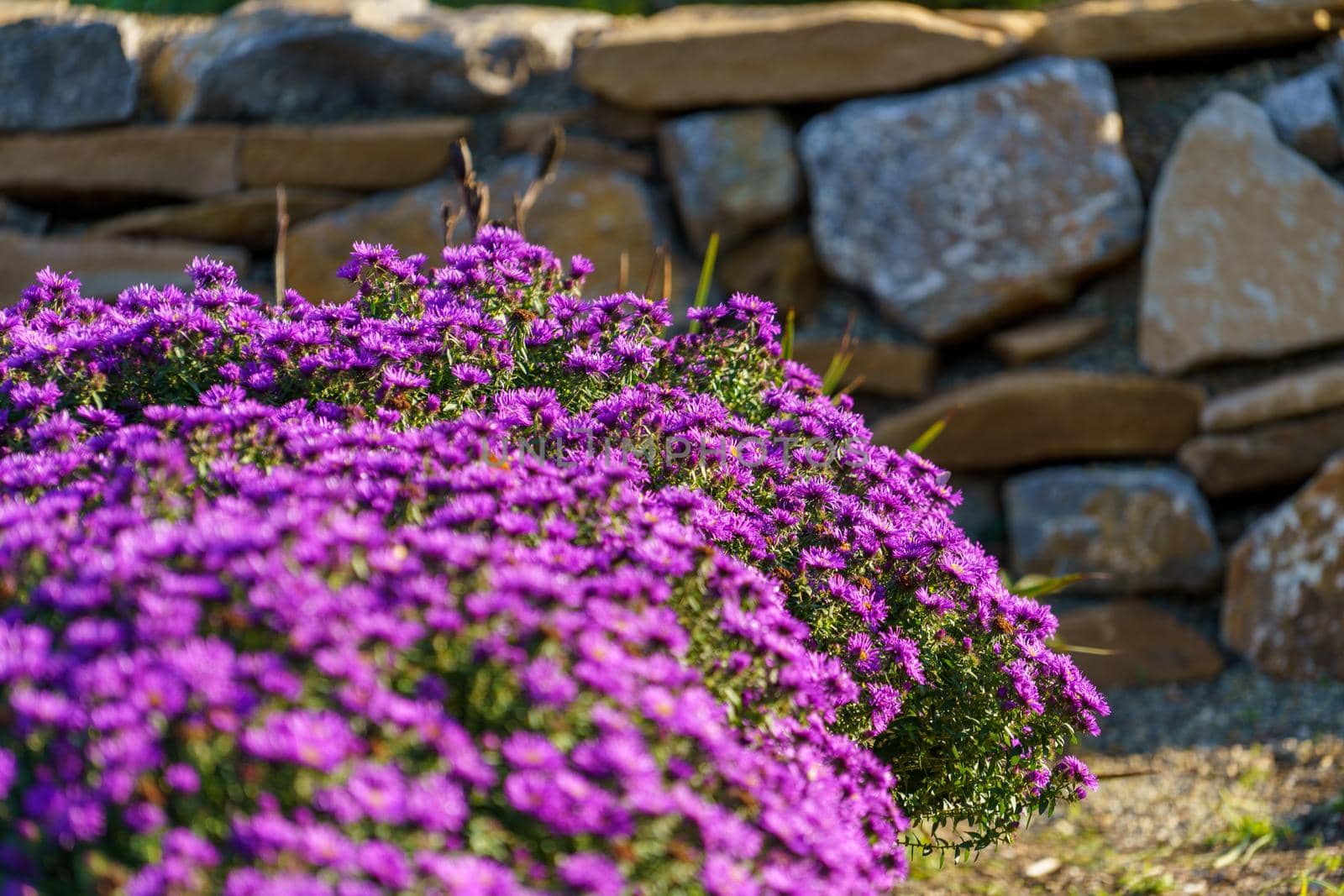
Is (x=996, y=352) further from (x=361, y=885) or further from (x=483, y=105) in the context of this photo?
(x=361, y=885)

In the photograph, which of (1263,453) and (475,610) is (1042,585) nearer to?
(1263,453)

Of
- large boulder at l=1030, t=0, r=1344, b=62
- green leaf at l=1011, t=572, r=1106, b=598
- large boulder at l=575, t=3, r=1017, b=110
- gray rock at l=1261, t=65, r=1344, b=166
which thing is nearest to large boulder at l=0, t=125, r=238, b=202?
large boulder at l=575, t=3, r=1017, b=110

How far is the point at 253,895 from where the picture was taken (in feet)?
3.47

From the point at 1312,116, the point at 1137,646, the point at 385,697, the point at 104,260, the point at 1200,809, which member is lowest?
the point at 1137,646

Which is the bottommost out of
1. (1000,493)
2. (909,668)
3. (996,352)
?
(1000,493)

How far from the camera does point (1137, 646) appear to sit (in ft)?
13.8

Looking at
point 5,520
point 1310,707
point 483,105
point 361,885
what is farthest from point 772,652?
point 483,105

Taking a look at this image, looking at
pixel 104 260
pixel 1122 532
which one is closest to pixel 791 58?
pixel 1122 532

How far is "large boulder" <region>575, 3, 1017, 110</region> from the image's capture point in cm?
435

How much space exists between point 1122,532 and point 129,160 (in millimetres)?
3874

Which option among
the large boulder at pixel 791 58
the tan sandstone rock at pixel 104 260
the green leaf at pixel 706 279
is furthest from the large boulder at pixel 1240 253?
the tan sandstone rock at pixel 104 260

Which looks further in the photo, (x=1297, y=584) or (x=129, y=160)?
(x=129, y=160)

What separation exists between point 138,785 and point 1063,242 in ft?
12.5

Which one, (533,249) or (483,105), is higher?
(533,249)
